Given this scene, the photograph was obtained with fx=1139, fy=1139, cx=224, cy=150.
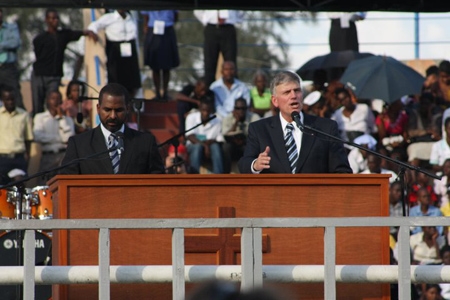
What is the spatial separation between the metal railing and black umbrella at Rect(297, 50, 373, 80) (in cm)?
1116

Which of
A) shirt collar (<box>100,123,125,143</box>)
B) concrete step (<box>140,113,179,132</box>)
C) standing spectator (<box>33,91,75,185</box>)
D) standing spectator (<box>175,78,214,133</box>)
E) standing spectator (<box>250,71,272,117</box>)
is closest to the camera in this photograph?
shirt collar (<box>100,123,125,143</box>)

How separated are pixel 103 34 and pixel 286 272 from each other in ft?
37.9

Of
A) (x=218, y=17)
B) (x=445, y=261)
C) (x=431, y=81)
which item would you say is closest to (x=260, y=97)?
(x=218, y=17)

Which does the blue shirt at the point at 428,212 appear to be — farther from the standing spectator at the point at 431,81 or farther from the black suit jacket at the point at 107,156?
the black suit jacket at the point at 107,156

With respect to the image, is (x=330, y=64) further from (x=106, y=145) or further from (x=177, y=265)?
(x=177, y=265)

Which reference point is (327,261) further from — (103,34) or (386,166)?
(103,34)

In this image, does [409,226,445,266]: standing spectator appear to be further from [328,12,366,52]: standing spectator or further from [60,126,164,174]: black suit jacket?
[60,126,164,174]: black suit jacket

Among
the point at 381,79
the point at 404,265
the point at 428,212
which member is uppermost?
the point at 381,79

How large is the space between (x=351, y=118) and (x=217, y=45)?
2.56 m

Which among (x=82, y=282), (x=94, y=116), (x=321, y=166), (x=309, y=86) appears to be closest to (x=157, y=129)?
(x=94, y=116)

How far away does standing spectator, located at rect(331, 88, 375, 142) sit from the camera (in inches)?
603

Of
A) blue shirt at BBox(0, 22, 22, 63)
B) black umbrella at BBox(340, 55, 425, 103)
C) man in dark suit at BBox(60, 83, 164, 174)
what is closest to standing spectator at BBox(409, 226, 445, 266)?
black umbrella at BBox(340, 55, 425, 103)

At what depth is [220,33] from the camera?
658 inches

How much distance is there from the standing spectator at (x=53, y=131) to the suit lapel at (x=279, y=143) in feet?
24.3
